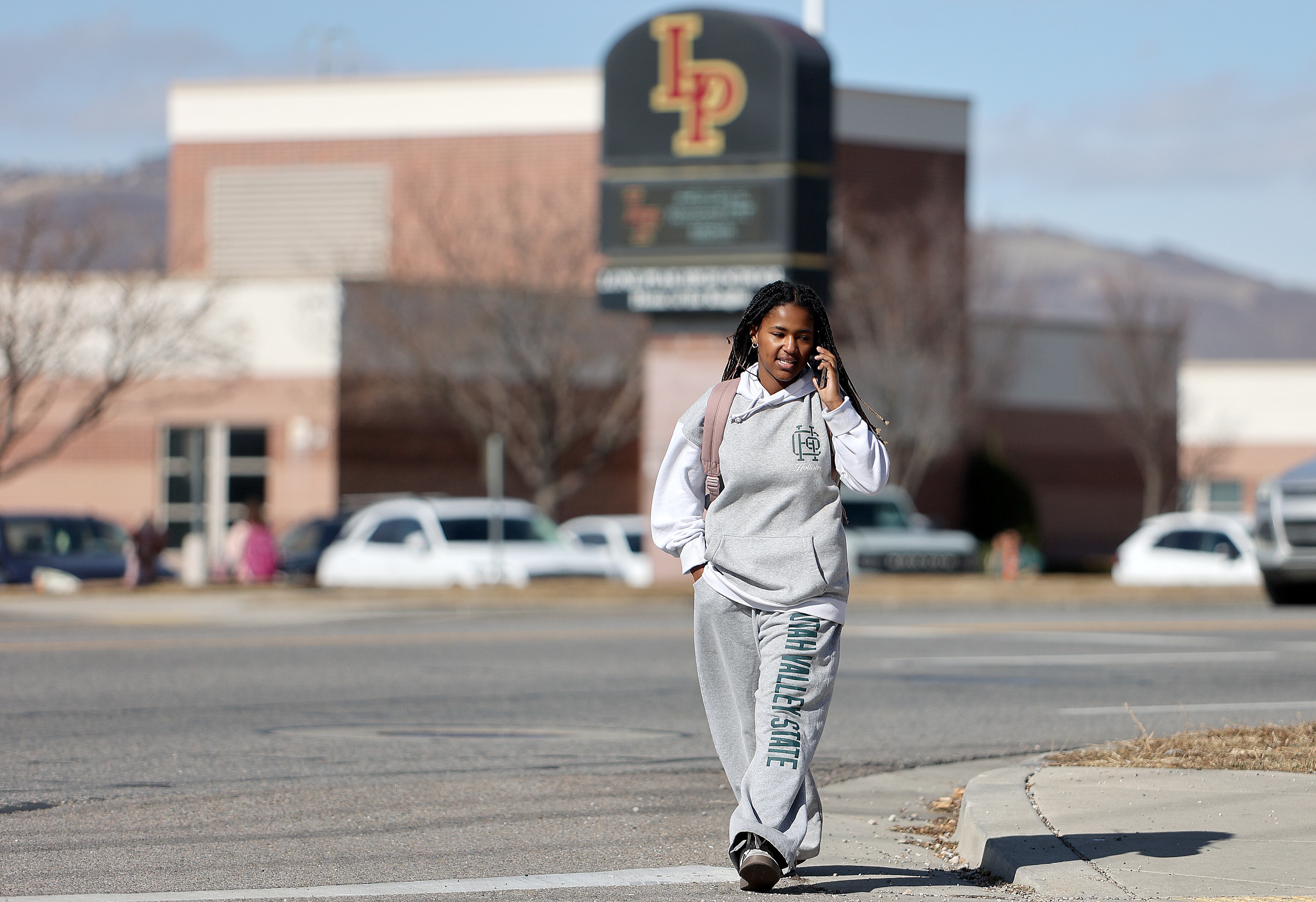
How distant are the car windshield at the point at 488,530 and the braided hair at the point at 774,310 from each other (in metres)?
17.6

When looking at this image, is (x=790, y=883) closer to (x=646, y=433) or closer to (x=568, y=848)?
(x=568, y=848)

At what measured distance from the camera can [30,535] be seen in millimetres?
25562

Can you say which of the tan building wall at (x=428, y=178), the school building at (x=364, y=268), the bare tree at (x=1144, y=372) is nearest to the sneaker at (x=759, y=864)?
the school building at (x=364, y=268)

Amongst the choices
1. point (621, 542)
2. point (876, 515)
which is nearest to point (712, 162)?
point (876, 515)

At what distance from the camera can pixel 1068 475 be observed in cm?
4628

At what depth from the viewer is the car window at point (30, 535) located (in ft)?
82.8

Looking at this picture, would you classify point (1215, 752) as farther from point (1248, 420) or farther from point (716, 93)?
point (1248, 420)

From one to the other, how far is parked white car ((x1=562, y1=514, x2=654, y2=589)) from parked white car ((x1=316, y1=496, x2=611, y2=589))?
1341mm

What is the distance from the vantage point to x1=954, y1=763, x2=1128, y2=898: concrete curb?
5.88 m

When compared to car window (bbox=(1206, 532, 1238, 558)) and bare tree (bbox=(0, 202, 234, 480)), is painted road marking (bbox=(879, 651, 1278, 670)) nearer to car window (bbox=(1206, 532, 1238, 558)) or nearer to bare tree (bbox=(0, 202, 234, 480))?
car window (bbox=(1206, 532, 1238, 558))

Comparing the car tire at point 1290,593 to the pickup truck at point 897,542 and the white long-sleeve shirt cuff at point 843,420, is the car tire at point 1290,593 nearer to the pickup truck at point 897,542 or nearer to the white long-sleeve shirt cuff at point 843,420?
the pickup truck at point 897,542

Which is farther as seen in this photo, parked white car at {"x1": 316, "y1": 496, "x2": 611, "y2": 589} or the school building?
the school building

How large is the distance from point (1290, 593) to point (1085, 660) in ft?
21.8

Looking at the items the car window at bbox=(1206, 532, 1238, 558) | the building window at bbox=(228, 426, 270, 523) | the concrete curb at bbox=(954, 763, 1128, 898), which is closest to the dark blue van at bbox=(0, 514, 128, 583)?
the building window at bbox=(228, 426, 270, 523)
